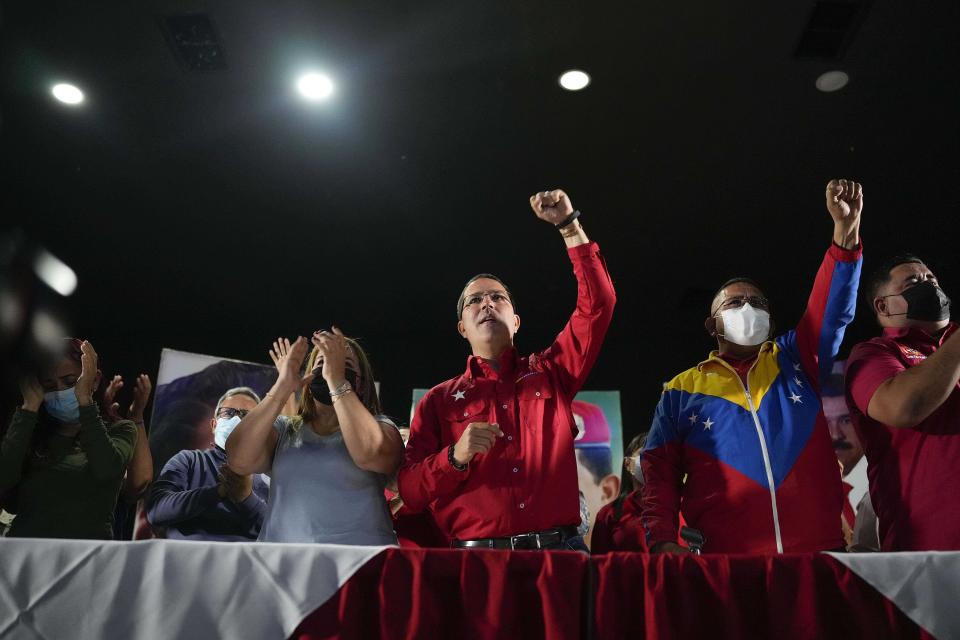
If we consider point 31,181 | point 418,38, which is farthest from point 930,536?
point 31,181

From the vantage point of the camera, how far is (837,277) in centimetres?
219

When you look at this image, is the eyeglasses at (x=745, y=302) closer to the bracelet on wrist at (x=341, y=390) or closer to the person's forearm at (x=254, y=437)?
the bracelet on wrist at (x=341, y=390)

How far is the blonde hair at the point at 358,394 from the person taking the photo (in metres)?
2.35

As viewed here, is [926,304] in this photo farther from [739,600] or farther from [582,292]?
[739,600]

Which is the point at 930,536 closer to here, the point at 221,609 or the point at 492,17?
the point at 221,609

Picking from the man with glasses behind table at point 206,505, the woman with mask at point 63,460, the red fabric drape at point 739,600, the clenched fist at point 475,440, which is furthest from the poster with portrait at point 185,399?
the red fabric drape at point 739,600

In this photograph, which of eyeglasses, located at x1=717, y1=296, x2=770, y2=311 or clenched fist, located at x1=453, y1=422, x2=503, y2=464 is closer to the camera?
clenched fist, located at x1=453, y1=422, x2=503, y2=464

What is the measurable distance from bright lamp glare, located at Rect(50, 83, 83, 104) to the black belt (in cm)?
312

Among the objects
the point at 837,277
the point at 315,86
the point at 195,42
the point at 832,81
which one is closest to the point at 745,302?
the point at 837,277

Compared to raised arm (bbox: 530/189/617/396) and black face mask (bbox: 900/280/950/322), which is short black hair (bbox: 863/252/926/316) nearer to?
black face mask (bbox: 900/280/950/322)

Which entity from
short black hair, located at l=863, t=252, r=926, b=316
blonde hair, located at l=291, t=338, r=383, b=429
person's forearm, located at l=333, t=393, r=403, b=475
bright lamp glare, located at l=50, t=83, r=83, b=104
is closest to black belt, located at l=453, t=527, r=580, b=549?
person's forearm, located at l=333, t=393, r=403, b=475

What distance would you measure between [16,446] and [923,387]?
8.87ft

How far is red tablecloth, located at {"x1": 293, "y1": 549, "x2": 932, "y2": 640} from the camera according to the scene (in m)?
1.39

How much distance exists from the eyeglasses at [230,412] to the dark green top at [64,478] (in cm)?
75
